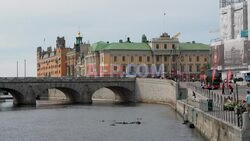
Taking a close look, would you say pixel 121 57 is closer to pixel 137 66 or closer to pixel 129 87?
pixel 137 66

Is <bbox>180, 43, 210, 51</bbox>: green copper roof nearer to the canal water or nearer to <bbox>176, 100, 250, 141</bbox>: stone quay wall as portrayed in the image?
the canal water

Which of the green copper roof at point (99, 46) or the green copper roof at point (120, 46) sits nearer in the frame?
the green copper roof at point (120, 46)

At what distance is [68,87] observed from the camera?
396 ft

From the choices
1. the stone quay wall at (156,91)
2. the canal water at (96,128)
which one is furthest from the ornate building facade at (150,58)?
the canal water at (96,128)

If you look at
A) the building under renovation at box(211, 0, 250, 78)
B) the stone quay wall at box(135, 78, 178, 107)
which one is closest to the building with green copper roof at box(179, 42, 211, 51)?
the building under renovation at box(211, 0, 250, 78)

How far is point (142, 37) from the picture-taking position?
18925 cm

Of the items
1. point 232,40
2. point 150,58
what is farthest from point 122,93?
point 150,58

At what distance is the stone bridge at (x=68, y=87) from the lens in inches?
4517

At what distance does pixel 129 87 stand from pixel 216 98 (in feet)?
214

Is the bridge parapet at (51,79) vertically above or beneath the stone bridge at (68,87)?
above

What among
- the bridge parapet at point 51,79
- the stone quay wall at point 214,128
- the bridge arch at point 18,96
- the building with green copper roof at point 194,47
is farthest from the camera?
the building with green copper roof at point 194,47

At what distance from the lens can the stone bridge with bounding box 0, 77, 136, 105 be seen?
376ft

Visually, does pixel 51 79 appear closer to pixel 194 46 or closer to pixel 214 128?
pixel 194 46

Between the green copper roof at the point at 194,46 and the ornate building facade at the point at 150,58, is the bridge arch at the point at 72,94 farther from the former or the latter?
the green copper roof at the point at 194,46
